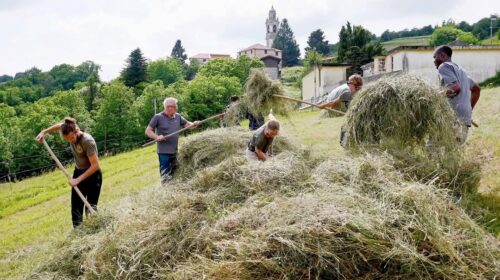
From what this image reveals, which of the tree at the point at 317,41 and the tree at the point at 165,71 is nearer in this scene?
the tree at the point at 165,71

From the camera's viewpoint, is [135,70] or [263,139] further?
[135,70]

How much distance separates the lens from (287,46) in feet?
357

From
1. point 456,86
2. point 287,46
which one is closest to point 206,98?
point 456,86

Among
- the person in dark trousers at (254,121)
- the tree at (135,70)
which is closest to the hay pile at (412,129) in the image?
the person in dark trousers at (254,121)

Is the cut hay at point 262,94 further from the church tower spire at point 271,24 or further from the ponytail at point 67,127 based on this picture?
the church tower spire at point 271,24

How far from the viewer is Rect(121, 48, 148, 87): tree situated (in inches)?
2138

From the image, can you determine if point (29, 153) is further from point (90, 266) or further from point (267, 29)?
point (267, 29)

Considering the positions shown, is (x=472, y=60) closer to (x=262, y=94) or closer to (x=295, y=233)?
(x=262, y=94)

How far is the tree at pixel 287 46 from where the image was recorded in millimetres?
105625

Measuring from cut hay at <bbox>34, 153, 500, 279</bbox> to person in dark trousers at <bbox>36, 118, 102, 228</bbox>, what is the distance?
3.30 feet

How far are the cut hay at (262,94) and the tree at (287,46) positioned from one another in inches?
3885

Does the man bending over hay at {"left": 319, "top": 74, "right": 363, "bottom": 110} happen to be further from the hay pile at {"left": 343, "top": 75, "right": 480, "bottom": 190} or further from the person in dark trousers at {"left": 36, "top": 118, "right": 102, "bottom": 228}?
the person in dark trousers at {"left": 36, "top": 118, "right": 102, "bottom": 228}

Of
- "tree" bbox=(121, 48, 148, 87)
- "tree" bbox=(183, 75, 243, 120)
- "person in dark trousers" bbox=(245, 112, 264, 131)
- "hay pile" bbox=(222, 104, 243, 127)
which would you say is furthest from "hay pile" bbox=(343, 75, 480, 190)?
"tree" bbox=(121, 48, 148, 87)

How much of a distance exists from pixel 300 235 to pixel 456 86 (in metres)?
2.82
